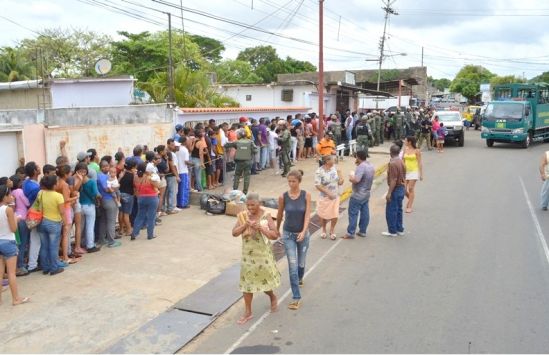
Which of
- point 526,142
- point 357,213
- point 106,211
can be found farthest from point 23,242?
point 526,142

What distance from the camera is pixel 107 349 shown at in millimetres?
5387

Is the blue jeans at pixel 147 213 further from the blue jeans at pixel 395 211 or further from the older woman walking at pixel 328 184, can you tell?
the blue jeans at pixel 395 211

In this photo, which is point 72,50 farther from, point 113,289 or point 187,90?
point 113,289

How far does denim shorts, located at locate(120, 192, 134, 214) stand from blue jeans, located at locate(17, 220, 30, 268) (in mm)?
2030

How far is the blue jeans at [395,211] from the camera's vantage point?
9.41 metres

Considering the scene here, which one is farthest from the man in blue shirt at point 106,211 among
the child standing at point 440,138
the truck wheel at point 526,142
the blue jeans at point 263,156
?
the truck wheel at point 526,142

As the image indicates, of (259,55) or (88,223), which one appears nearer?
(88,223)

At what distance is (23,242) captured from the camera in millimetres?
7574

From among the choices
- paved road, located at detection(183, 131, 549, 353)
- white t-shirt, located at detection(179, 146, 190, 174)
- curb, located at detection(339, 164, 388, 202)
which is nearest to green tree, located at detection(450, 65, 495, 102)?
curb, located at detection(339, 164, 388, 202)

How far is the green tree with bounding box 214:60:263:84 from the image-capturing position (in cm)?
5785

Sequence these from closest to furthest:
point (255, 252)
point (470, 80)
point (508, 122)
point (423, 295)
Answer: point (255, 252) → point (423, 295) → point (508, 122) → point (470, 80)

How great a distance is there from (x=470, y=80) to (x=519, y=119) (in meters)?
72.8

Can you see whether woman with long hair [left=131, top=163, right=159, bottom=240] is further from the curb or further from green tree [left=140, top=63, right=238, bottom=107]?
green tree [left=140, top=63, right=238, bottom=107]

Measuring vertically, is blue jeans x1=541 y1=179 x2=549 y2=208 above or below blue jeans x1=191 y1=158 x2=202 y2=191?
below
